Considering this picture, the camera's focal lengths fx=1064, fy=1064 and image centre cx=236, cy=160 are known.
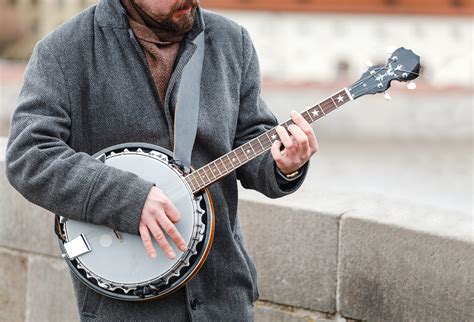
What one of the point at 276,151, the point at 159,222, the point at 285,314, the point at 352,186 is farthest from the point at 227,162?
the point at 352,186

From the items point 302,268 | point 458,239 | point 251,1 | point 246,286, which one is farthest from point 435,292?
point 251,1

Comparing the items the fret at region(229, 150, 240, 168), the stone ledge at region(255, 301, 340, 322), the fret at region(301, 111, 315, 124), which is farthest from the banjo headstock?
the stone ledge at region(255, 301, 340, 322)

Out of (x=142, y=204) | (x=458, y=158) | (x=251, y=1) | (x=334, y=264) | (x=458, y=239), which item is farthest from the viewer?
(x=251, y=1)

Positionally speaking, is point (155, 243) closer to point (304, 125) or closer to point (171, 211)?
point (171, 211)

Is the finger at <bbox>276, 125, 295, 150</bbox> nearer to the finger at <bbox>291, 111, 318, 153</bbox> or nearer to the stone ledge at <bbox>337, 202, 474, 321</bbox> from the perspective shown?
the finger at <bbox>291, 111, 318, 153</bbox>

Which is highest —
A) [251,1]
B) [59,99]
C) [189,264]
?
[59,99]

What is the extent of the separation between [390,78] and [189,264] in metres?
0.71

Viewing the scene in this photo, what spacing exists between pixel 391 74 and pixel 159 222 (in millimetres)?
711

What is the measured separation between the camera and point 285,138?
269cm

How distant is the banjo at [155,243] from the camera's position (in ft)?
8.99

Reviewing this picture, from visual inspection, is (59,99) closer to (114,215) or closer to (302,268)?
(114,215)

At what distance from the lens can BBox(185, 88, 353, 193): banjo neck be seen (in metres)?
2.74

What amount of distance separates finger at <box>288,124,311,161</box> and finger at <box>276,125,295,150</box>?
0.01 m

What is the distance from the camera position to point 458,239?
3.37 metres
